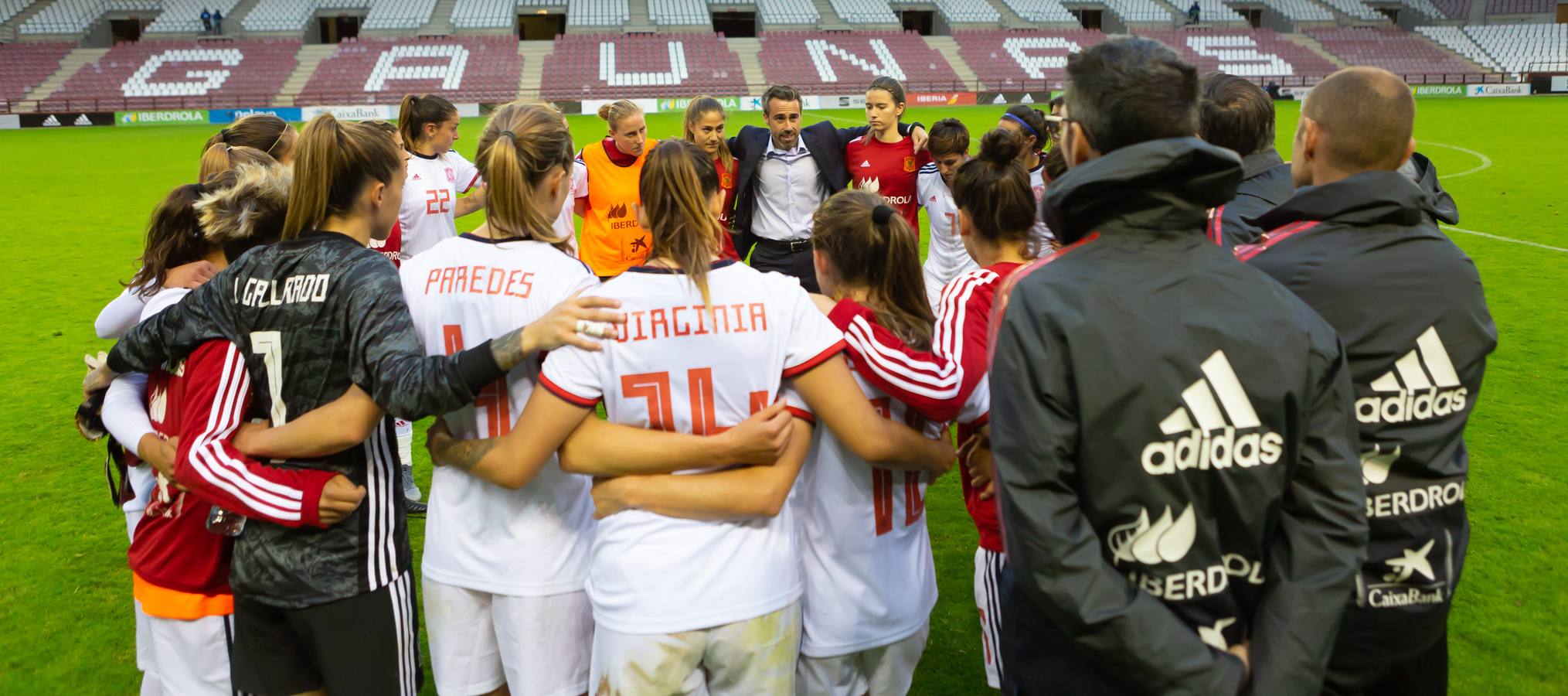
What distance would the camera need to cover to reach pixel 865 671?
10.0 ft

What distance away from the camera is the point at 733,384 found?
2594 millimetres

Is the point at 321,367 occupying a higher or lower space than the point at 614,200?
higher

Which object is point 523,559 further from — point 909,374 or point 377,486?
point 909,374

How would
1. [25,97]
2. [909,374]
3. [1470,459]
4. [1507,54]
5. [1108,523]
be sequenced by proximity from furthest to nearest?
[1507,54] < [25,97] < [1470,459] < [909,374] < [1108,523]

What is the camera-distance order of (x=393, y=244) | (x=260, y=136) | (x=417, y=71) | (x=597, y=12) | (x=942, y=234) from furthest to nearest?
(x=597, y=12)
(x=417, y=71)
(x=942, y=234)
(x=393, y=244)
(x=260, y=136)

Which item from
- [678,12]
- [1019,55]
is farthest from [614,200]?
[678,12]

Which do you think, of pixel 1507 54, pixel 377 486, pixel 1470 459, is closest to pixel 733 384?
pixel 377 486

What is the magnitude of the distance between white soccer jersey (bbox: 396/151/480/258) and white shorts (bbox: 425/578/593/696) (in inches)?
182

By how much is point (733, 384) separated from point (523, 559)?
0.84 meters

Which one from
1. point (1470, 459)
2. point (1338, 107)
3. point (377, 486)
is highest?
point (1338, 107)

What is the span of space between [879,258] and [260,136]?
3.28m

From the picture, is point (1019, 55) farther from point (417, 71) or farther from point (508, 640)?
point (508, 640)

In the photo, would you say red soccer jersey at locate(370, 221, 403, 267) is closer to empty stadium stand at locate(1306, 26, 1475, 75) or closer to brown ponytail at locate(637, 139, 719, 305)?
brown ponytail at locate(637, 139, 719, 305)

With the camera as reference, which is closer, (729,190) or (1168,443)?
(1168,443)
